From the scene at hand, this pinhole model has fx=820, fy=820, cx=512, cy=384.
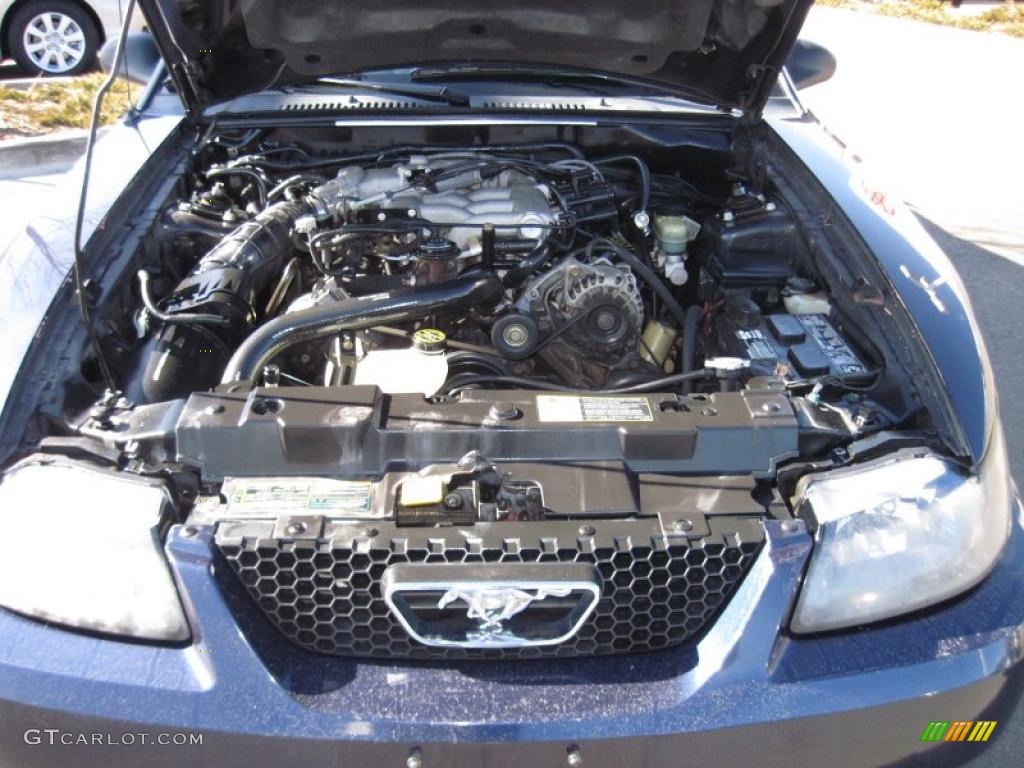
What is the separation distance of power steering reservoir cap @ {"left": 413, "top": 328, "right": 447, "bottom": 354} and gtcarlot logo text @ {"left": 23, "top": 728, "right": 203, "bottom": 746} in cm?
86

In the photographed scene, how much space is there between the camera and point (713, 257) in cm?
224

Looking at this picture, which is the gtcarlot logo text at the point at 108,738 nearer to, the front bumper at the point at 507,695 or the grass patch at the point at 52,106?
the front bumper at the point at 507,695

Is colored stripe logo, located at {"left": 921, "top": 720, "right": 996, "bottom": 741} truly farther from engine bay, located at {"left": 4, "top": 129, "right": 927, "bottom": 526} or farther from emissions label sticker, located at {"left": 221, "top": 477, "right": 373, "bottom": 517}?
emissions label sticker, located at {"left": 221, "top": 477, "right": 373, "bottom": 517}

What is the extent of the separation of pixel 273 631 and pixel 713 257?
1521 mm

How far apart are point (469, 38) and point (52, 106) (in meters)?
4.89

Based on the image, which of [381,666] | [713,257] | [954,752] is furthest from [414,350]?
[954,752]

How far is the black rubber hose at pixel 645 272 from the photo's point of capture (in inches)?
85.9

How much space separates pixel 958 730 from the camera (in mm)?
1271

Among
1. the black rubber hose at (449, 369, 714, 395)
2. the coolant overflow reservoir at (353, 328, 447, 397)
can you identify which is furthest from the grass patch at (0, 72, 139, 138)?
the black rubber hose at (449, 369, 714, 395)

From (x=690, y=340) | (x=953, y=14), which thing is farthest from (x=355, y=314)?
(x=953, y=14)

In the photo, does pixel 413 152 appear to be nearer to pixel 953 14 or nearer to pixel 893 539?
pixel 893 539

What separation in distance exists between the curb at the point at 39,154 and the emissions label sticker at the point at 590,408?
4748 mm

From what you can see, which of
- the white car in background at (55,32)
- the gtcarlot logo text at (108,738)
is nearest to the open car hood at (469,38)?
the gtcarlot logo text at (108,738)

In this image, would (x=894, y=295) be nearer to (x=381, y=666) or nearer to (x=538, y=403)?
(x=538, y=403)
